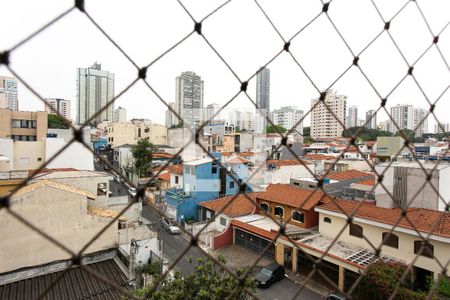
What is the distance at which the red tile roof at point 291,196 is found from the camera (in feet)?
15.4

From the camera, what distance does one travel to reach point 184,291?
205 cm

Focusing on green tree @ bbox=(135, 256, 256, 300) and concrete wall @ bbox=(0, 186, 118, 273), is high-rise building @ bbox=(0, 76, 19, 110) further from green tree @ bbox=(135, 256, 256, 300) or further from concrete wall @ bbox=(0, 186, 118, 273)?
green tree @ bbox=(135, 256, 256, 300)

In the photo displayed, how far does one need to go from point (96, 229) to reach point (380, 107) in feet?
10.6

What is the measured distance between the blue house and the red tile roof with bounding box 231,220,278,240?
1.28 meters

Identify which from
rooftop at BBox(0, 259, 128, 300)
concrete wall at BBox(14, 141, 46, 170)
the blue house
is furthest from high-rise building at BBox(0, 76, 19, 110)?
rooftop at BBox(0, 259, 128, 300)

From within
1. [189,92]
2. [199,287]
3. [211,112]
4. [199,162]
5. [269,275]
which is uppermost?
[189,92]

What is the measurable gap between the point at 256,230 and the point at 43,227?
2.82 m

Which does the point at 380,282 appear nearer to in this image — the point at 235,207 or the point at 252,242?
the point at 252,242

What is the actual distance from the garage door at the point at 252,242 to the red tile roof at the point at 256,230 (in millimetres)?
132

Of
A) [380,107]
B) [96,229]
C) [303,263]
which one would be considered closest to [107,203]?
[96,229]

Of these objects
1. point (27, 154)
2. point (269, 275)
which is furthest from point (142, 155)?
point (269, 275)

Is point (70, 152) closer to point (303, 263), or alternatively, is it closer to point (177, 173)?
point (177, 173)

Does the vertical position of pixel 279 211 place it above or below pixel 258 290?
above

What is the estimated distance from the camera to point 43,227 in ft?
9.80
